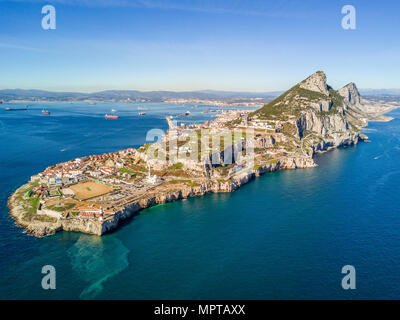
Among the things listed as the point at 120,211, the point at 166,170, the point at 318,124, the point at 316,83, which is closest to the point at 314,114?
the point at 318,124

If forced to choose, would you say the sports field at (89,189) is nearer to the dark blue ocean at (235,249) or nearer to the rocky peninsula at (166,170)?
the rocky peninsula at (166,170)

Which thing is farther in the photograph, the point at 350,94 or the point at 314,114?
the point at 350,94

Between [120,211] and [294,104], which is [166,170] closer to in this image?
[120,211]

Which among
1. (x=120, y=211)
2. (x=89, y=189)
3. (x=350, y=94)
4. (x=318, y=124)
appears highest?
(x=350, y=94)

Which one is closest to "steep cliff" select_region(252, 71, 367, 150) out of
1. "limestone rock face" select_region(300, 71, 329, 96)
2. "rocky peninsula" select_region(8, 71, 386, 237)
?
"limestone rock face" select_region(300, 71, 329, 96)

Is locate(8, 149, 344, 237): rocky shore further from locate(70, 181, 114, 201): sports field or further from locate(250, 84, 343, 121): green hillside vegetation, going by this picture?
locate(250, 84, 343, 121): green hillside vegetation

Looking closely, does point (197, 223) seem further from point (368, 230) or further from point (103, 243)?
point (368, 230)

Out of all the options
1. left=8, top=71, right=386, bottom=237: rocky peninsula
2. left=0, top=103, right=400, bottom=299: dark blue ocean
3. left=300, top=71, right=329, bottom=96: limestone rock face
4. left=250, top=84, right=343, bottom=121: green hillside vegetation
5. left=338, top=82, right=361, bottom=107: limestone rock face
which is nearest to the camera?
left=0, top=103, right=400, bottom=299: dark blue ocean
